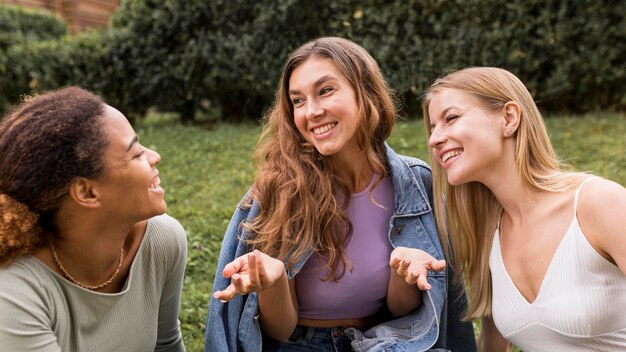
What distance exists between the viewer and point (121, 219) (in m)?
2.22

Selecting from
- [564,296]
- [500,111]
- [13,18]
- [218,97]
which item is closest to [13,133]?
[500,111]

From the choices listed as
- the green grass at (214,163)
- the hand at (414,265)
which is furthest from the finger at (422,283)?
the green grass at (214,163)

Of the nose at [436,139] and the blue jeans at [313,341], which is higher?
the nose at [436,139]

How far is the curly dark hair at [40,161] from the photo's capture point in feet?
6.57

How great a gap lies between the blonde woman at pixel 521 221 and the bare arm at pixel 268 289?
0.76m

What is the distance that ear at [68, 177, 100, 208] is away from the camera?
2.07 metres

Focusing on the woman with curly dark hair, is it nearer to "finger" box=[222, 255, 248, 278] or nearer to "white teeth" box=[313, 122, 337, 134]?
"finger" box=[222, 255, 248, 278]

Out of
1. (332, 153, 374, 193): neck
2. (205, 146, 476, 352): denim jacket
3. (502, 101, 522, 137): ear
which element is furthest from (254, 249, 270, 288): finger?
Answer: (502, 101, 522, 137): ear

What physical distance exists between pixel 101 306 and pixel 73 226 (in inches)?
12.9

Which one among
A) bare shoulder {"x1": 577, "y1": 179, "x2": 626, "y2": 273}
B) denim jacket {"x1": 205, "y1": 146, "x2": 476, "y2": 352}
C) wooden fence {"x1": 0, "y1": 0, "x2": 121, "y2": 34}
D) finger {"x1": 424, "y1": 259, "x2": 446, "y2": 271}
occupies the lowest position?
wooden fence {"x1": 0, "y1": 0, "x2": 121, "y2": 34}

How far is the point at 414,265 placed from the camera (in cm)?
242

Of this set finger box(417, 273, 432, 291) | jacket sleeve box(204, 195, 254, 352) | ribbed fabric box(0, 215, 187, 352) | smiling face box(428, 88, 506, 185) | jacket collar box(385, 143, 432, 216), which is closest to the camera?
ribbed fabric box(0, 215, 187, 352)

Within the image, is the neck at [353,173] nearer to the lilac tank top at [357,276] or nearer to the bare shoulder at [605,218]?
the lilac tank top at [357,276]

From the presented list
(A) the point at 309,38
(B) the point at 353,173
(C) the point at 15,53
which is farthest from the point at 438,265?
(C) the point at 15,53
